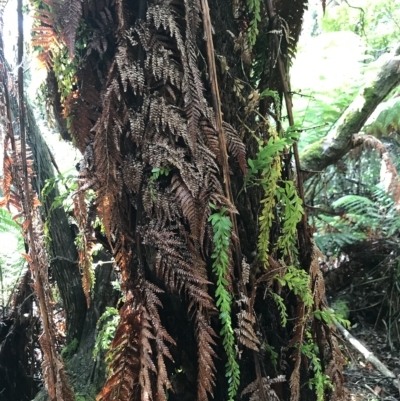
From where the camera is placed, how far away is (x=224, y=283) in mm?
683

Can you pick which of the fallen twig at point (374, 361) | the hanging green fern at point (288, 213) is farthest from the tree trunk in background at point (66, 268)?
the hanging green fern at point (288, 213)

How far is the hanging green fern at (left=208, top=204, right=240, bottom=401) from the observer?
675 mm

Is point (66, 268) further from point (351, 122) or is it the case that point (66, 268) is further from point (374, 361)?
point (351, 122)

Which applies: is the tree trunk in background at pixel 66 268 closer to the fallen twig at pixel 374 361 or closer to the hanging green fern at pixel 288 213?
the fallen twig at pixel 374 361

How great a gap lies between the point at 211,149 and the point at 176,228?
0.15m

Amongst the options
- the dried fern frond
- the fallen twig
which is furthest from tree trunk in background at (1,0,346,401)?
the fallen twig

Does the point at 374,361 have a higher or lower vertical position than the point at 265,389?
lower

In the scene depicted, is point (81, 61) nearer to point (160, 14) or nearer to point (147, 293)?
point (160, 14)

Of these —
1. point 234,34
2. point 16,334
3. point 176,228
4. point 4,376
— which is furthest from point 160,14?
point 4,376

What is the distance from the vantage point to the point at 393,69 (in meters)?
2.64

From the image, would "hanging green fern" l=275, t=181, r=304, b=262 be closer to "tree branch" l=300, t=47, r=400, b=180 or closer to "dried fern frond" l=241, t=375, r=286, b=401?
"dried fern frond" l=241, t=375, r=286, b=401

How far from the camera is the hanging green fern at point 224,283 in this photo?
67 cm

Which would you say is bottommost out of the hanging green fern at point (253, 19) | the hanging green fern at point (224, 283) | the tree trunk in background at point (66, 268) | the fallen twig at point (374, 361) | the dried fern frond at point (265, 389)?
the fallen twig at point (374, 361)

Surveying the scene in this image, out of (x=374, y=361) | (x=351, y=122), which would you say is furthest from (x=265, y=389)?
(x=351, y=122)
